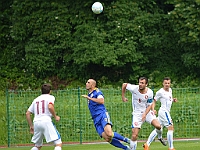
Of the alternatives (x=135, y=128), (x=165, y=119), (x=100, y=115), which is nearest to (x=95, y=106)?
(x=100, y=115)

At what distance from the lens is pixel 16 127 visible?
66.8ft

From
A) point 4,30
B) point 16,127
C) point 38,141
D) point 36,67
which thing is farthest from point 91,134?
point 4,30

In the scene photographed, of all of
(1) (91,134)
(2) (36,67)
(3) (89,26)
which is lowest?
(1) (91,134)

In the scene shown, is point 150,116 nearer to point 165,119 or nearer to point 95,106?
point 165,119

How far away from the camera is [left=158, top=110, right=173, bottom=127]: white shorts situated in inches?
630

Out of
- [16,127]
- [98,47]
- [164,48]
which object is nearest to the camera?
[16,127]

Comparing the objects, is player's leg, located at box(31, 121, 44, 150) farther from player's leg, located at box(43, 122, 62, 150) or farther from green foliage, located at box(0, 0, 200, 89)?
green foliage, located at box(0, 0, 200, 89)

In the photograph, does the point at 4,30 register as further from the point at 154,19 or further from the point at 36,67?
the point at 154,19

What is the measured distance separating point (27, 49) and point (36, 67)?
970 mm

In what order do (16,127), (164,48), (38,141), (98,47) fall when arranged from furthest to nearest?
(164,48) → (98,47) → (16,127) → (38,141)

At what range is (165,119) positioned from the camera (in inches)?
632

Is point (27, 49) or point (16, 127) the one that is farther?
point (27, 49)

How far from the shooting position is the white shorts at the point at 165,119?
630 inches

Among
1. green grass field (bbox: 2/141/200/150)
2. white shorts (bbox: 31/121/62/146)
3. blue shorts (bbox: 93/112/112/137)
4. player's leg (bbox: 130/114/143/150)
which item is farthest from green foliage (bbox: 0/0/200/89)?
white shorts (bbox: 31/121/62/146)
